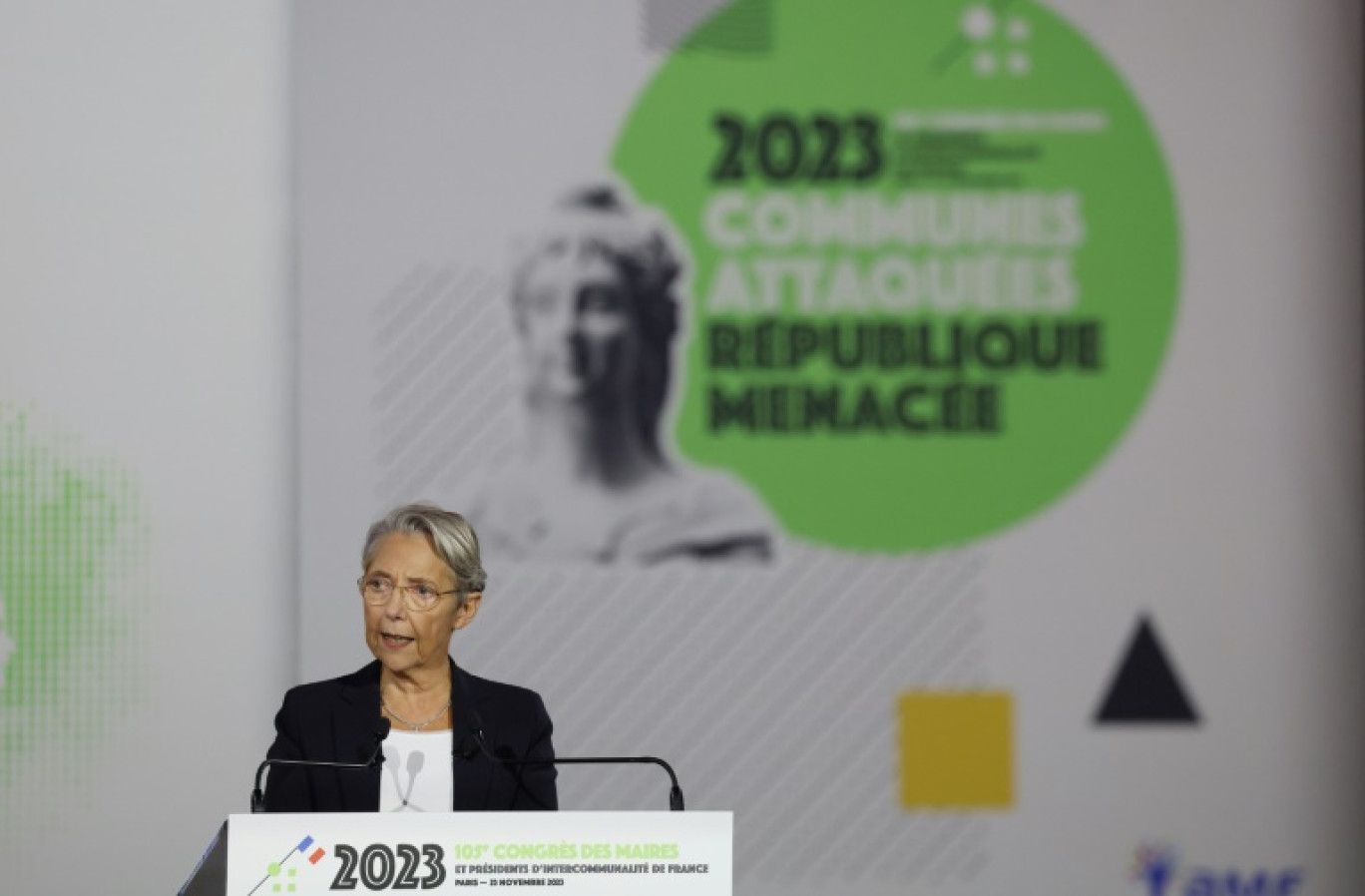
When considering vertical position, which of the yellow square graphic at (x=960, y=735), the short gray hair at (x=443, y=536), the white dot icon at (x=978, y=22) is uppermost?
the white dot icon at (x=978, y=22)

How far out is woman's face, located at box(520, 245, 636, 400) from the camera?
12.1ft

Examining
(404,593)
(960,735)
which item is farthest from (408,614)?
(960,735)

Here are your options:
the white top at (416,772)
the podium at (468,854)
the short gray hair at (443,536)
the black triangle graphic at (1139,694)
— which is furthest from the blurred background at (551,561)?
the podium at (468,854)

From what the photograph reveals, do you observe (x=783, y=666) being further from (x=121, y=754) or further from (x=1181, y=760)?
(x=121, y=754)

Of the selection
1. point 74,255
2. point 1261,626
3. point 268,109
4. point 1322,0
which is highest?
point 1322,0

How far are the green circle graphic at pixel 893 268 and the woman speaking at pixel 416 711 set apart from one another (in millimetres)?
1325

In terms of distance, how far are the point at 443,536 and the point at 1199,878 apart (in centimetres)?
215

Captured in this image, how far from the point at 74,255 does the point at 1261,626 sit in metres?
2.80

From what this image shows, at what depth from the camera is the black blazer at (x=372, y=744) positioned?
89.6 inches

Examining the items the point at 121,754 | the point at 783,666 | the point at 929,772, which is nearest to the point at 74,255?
the point at 121,754

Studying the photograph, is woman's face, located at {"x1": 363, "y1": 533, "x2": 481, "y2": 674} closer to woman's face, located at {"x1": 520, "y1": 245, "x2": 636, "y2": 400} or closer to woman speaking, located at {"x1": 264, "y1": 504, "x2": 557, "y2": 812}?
woman speaking, located at {"x1": 264, "y1": 504, "x2": 557, "y2": 812}

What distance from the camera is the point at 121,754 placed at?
12.2 feet

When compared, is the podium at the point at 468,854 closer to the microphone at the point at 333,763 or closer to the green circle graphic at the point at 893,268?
the microphone at the point at 333,763

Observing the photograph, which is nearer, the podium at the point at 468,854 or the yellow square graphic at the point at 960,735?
the podium at the point at 468,854
